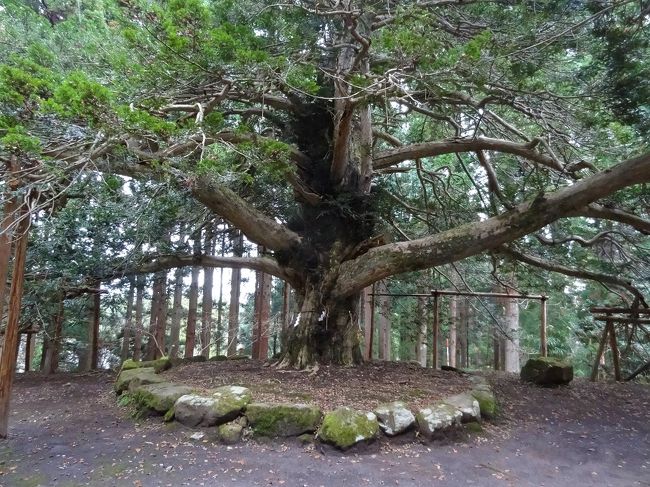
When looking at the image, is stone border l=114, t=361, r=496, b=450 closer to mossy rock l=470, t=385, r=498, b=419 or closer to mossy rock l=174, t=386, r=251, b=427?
mossy rock l=174, t=386, r=251, b=427

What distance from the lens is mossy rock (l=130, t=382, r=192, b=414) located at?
4729 mm

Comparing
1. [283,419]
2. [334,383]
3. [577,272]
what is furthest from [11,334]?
[577,272]

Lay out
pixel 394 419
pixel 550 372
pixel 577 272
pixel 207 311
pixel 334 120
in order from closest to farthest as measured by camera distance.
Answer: pixel 394 419, pixel 334 120, pixel 550 372, pixel 577 272, pixel 207 311

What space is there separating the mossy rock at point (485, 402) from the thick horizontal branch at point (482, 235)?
5.54 ft

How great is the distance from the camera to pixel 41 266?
6984 millimetres

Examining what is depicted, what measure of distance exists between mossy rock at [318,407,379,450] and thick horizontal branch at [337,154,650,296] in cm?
212

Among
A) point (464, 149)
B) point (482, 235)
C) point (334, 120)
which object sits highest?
point (334, 120)

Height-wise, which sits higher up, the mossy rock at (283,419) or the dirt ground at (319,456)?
the mossy rock at (283,419)

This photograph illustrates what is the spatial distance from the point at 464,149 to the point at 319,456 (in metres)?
4.67

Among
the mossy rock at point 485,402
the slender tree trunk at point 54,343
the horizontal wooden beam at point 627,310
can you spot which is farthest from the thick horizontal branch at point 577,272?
the slender tree trunk at point 54,343

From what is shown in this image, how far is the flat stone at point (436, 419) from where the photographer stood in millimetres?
4218

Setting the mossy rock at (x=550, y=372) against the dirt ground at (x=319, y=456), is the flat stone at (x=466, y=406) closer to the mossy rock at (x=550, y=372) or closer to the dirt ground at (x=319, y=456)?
the dirt ground at (x=319, y=456)

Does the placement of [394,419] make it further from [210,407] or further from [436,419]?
[210,407]

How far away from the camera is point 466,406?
4660mm
